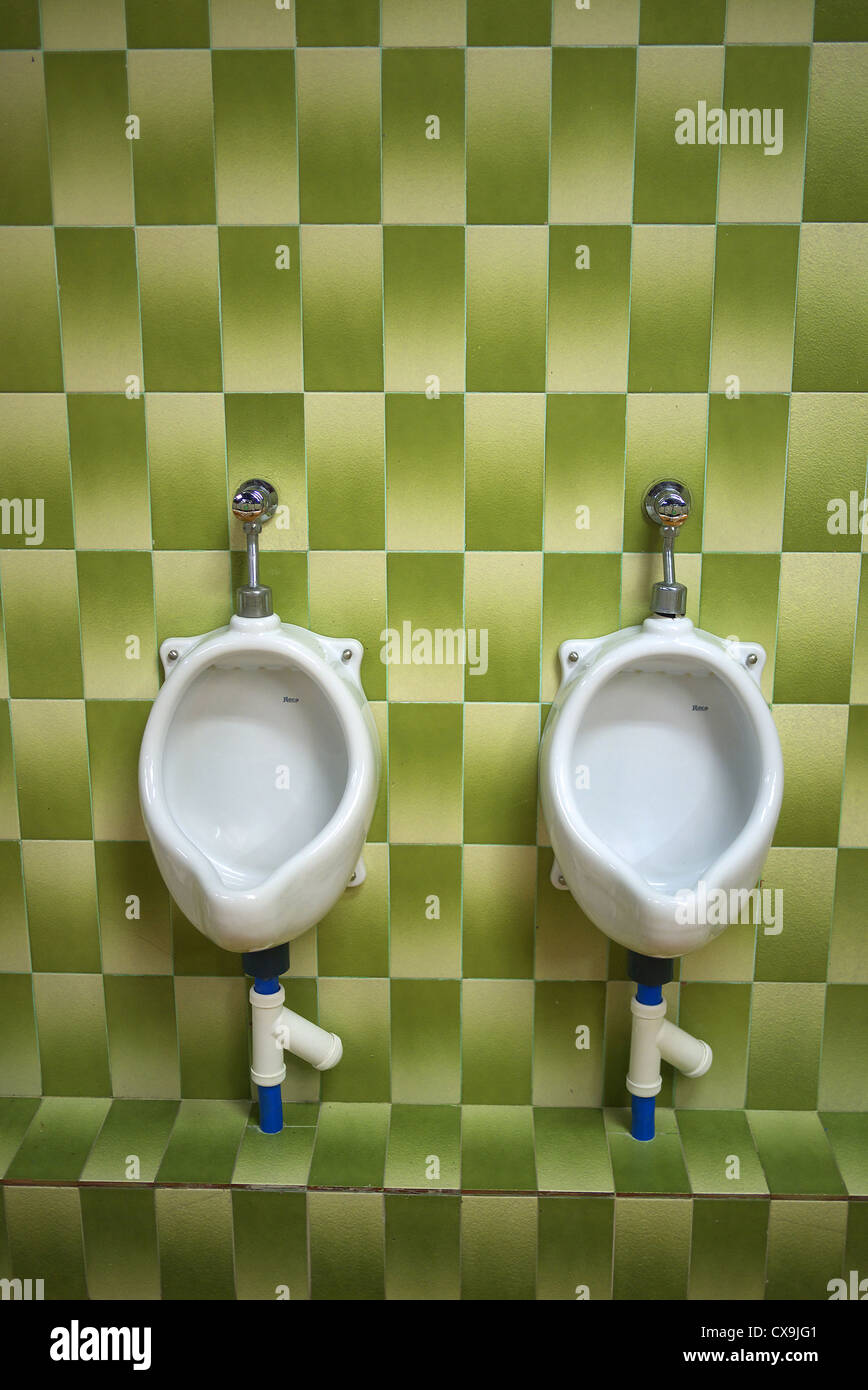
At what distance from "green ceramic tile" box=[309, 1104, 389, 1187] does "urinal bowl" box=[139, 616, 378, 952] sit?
1.53ft

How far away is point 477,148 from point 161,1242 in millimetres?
1813

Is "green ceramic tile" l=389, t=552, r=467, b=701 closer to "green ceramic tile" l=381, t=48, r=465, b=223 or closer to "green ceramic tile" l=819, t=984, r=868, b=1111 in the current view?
"green ceramic tile" l=381, t=48, r=465, b=223

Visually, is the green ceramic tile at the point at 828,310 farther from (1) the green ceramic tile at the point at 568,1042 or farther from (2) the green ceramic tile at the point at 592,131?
(1) the green ceramic tile at the point at 568,1042

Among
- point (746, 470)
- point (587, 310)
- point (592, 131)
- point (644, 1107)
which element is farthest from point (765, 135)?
point (644, 1107)

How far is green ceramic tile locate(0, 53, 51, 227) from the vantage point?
70.9 inches

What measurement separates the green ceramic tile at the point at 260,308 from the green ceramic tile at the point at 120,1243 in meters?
1.34

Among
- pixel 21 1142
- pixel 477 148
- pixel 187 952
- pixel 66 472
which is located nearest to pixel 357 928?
pixel 187 952

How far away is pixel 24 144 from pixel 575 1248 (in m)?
1.95

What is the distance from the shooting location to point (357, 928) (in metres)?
2.08

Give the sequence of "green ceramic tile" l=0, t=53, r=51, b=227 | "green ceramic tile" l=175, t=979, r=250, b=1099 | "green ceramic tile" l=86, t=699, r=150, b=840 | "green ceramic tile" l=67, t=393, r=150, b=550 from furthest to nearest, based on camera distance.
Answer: "green ceramic tile" l=175, t=979, r=250, b=1099 < "green ceramic tile" l=86, t=699, r=150, b=840 < "green ceramic tile" l=67, t=393, r=150, b=550 < "green ceramic tile" l=0, t=53, r=51, b=227

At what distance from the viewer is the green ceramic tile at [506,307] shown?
1.82m

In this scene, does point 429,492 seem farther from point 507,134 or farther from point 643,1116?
Answer: point 643,1116

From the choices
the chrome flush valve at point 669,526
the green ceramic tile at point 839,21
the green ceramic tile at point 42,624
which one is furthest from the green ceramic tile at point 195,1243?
the green ceramic tile at point 839,21
